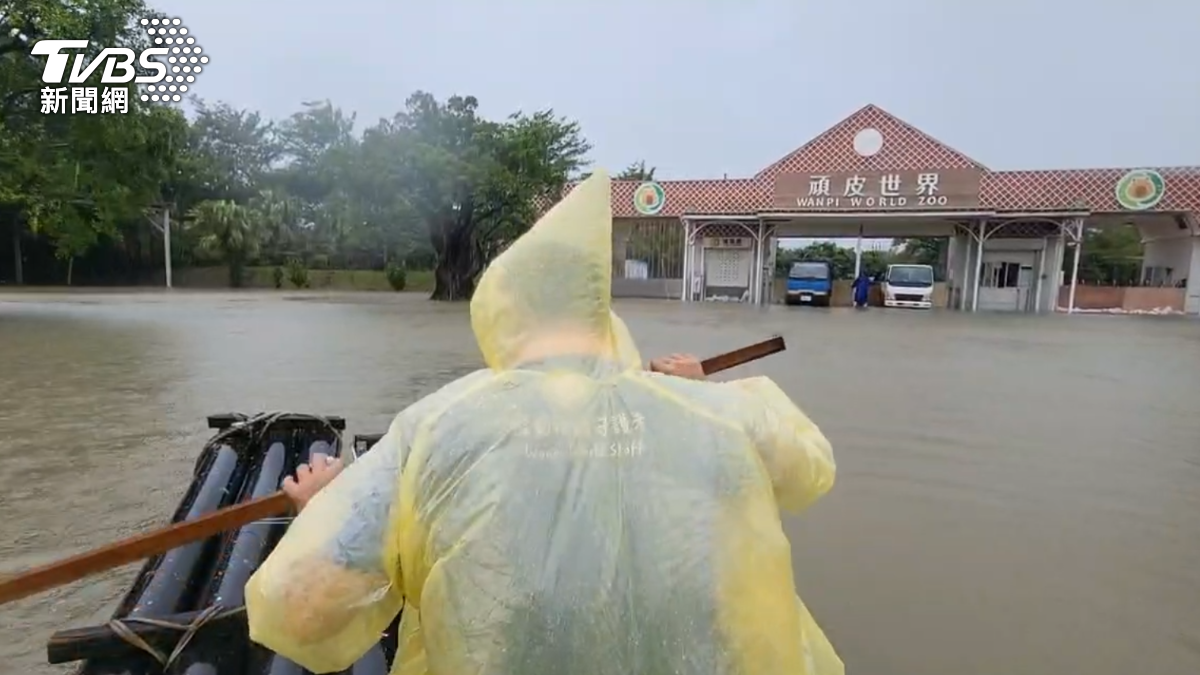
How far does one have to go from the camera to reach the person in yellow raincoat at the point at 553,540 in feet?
3.09

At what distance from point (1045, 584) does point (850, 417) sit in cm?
→ 279

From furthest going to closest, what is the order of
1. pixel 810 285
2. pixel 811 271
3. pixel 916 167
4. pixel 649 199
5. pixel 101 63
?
pixel 649 199 → pixel 811 271 → pixel 810 285 → pixel 916 167 → pixel 101 63

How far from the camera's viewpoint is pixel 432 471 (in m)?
0.97

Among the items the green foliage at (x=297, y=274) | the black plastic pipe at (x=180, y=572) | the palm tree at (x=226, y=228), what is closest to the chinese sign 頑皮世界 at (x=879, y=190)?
the green foliage at (x=297, y=274)

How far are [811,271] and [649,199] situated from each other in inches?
220

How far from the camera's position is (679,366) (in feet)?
4.63

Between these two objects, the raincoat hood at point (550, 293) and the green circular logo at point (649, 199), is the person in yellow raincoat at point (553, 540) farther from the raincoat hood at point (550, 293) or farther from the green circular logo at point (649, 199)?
the green circular logo at point (649, 199)

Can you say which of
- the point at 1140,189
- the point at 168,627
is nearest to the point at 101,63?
the point at 168,627

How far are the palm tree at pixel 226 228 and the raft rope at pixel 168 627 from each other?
102ft

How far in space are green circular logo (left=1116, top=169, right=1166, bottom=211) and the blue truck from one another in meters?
7.44

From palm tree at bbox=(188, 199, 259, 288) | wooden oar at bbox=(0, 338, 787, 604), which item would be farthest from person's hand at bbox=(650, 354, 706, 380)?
palm tree at bbox=(188, 199, 259, 288)

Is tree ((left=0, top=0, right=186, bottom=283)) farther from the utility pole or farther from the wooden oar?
the utility pole

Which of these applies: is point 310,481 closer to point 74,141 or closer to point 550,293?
point 550,293

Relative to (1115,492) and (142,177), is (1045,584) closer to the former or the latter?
(1115,492)
